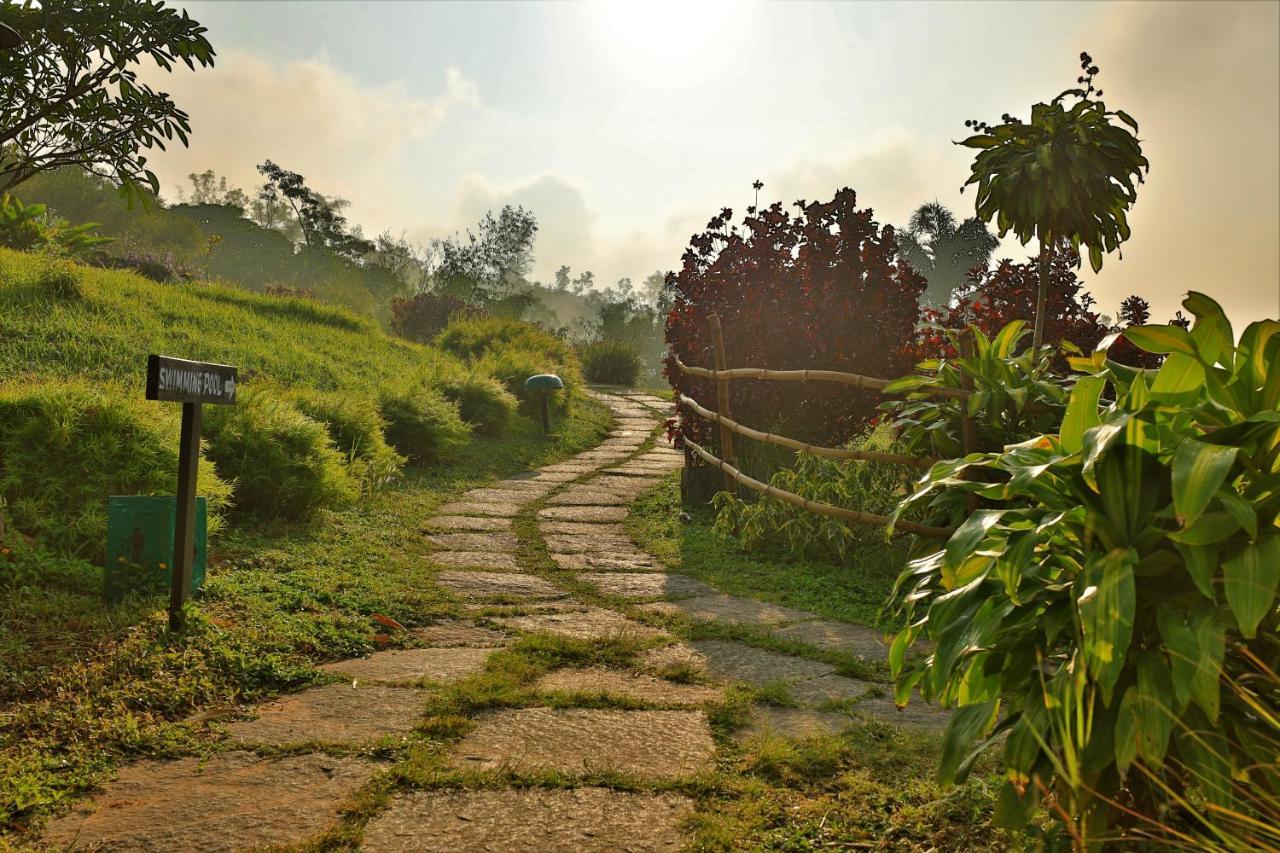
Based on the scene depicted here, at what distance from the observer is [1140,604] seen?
1539 mm

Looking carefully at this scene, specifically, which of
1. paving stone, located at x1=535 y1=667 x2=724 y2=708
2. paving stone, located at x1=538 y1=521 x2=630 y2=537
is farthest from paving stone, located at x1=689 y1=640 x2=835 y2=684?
paving stone, located at x1=538 y1=521 x2=630 y2=537

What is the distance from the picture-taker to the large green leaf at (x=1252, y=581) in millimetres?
1329

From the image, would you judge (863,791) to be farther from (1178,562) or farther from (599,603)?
(599,603)

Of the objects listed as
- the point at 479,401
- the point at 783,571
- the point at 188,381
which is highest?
the point at 188,381

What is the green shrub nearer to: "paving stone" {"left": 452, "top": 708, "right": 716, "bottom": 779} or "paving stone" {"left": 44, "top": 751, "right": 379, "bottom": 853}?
"paving stone" {"left": 452, "top": 708, "right": 716, "bottom": 779}

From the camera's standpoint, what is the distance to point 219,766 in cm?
237

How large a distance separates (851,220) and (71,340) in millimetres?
6632

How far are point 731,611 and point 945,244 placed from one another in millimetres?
54512

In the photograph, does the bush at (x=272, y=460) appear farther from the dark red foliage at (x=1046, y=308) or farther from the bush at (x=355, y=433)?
the dark red foliage at (x=1046, y=308)

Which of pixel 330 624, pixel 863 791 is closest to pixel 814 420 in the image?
pixel 330 624

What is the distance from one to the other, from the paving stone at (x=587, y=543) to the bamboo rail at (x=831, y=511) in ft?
2.77

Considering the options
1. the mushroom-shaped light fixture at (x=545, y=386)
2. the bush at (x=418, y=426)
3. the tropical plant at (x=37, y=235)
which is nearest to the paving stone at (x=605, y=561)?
the bush at (x=418, y=426)

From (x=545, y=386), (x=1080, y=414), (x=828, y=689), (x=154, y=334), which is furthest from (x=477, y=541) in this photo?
(x=154, y=334)

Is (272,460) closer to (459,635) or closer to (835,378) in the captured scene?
(459,635)
